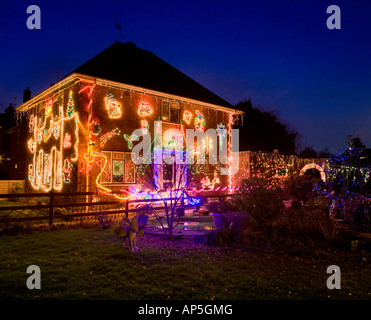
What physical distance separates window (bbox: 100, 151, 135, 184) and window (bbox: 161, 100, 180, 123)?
342 cm

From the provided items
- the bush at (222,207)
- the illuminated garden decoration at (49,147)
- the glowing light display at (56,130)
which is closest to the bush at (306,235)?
the bush at (222,207)

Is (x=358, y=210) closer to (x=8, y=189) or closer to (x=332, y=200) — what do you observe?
(x=332, y=200)

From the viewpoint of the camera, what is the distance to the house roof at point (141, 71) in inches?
570

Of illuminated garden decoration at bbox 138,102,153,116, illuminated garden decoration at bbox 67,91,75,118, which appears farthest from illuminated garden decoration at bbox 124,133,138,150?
illuminated garden decoration at bbox 67,91,75,118

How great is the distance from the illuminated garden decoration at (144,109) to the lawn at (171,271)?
899cm

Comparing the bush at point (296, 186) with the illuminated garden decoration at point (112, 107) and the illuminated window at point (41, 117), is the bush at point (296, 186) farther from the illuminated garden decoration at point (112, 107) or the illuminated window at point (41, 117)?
the illuminated window at point (41, 117)

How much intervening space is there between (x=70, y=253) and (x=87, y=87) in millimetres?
8988

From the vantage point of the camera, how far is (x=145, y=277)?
5043mm

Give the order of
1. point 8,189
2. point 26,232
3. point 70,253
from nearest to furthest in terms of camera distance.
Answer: point 70,253 < point 26,232 < point 8,189

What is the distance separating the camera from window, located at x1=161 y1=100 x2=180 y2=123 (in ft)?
54.5

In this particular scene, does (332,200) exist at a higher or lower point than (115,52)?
lower

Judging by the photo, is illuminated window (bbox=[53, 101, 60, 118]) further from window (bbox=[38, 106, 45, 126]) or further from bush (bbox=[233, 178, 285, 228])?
bush (bbox=[233, 178, 285, 228])
